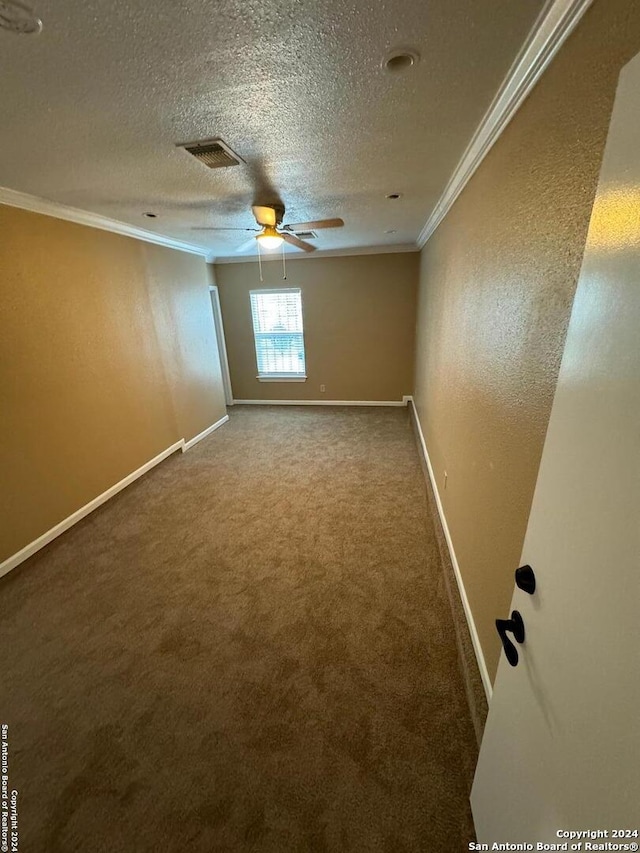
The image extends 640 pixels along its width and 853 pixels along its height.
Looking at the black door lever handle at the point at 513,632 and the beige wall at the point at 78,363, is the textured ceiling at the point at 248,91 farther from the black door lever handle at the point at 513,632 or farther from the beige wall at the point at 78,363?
the black door lever handle at the point at 513,632

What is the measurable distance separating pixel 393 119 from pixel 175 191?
60.5 inches

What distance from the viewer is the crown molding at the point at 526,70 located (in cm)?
84

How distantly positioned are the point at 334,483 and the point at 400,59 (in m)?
2.88

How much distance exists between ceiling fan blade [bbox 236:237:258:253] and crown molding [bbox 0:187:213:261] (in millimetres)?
732

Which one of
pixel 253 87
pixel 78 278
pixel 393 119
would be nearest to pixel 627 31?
pixel 393 119

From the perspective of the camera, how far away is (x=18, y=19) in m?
0.86

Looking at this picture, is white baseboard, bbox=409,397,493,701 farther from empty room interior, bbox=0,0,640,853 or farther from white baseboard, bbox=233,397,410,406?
white baseboard, bbox=233,397,410,406

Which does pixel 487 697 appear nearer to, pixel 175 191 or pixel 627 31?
pixel 627 31

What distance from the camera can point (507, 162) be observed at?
4.17 feet

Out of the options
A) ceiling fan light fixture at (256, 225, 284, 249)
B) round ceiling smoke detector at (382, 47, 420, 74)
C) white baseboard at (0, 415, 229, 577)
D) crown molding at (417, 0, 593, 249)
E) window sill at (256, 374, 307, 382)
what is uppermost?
round ceiling smoke detector at (382, 47, 420, 74)

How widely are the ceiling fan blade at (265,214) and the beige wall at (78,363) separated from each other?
1.52 meters

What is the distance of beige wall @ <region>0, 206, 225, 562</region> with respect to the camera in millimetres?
2299

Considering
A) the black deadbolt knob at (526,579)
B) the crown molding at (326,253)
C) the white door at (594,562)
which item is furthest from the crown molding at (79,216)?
the black deadbolt knob at (526,579)

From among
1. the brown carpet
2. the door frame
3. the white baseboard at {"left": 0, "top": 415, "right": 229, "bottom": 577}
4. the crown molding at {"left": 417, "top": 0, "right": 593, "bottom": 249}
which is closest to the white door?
the crown molding at {"left": 417, "top": 0, "right": 593, "bottom": 249}
